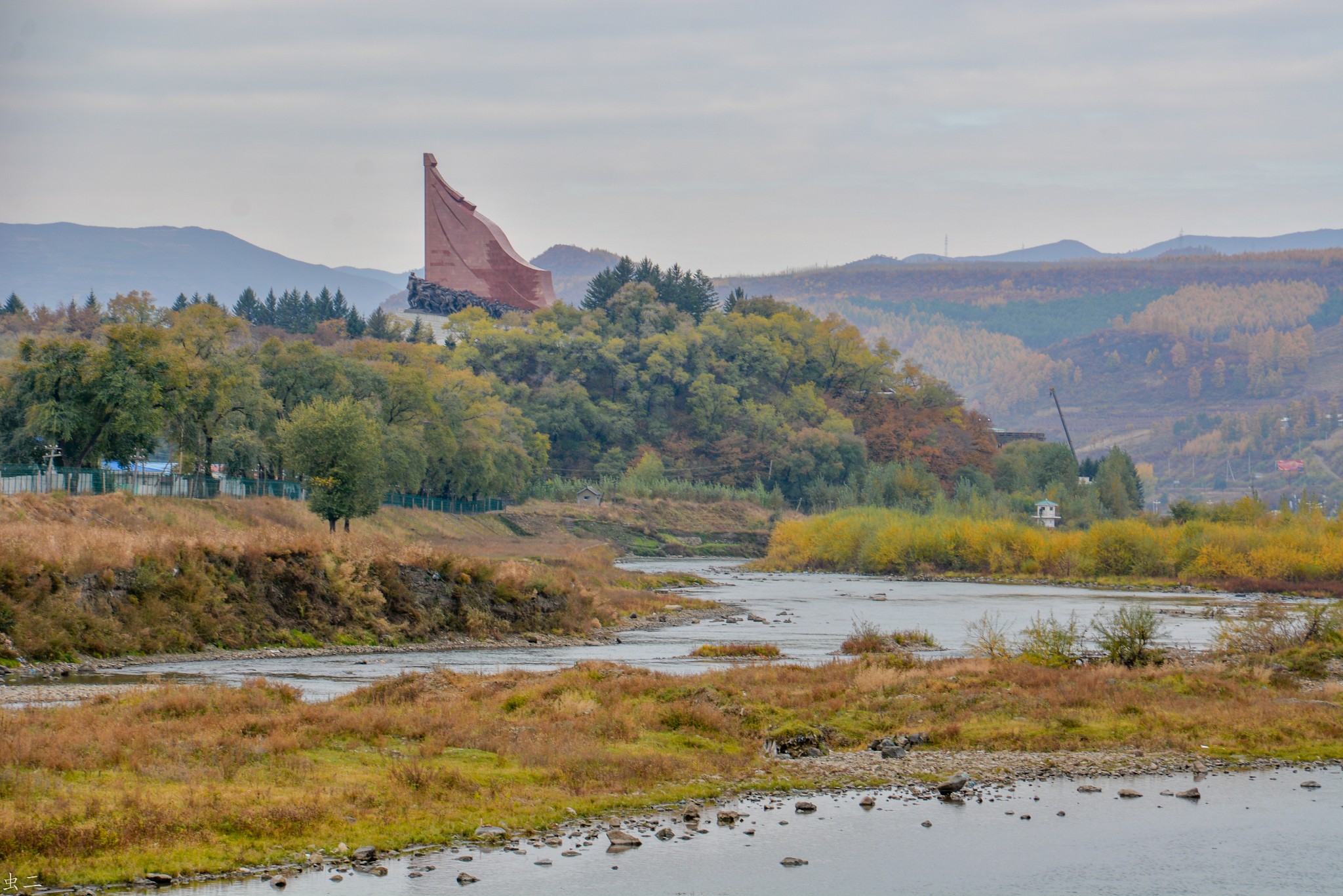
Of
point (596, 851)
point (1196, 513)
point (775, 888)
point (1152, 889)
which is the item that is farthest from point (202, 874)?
point (1196, 513)

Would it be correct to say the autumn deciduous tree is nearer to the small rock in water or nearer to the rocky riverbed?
the rocky riverbed

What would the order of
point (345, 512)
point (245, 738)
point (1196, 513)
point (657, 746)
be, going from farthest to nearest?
point (1196, 513), point (345, 512), point (657, 746), point (245, 738)

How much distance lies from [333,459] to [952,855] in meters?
57.3

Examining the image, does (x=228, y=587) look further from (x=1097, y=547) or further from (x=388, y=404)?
(x=1097, y=547)

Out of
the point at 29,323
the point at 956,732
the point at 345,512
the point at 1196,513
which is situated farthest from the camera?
the point at 29,323

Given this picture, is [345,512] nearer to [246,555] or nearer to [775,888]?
[246,555]

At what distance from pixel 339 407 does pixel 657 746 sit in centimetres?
5183

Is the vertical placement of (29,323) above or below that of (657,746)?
above

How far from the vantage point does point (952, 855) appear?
22516mm

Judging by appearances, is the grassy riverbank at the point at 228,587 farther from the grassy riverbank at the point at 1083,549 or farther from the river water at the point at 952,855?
the grassy riverbank at the point at 1083,549

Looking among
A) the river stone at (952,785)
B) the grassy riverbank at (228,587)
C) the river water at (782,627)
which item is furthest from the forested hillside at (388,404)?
the river stone at (952,785)

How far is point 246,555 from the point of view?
171ft

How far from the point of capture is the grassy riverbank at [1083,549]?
348 ft

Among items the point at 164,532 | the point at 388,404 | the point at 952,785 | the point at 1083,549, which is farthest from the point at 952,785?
the point at 1083,549
